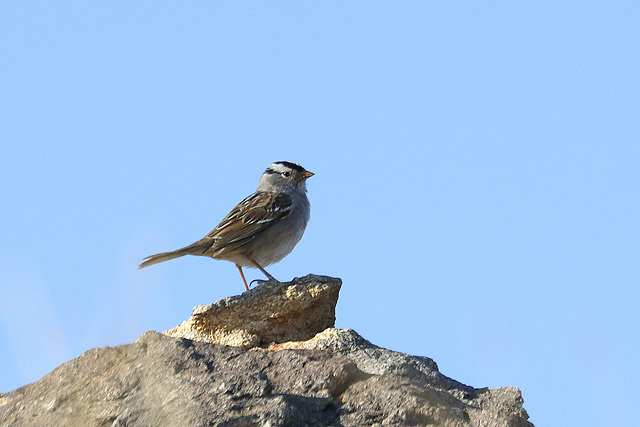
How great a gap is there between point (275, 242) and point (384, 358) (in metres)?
5.03

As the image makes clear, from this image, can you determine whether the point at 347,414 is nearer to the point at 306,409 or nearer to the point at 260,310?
the point at 306,409

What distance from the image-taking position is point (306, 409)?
332 cm

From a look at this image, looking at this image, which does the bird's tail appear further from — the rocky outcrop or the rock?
the rocky outcrop

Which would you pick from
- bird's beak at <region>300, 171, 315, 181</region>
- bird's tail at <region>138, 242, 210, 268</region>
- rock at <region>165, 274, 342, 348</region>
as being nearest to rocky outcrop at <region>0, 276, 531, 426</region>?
rock at <region>165, 274, 342, 348</region>

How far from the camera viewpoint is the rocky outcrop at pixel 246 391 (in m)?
3.26

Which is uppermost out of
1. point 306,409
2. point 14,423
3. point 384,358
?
point 384,358

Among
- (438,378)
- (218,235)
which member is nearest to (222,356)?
(438,378)

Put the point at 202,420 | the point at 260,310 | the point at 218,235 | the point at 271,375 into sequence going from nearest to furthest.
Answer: the point at 202,420 → the point at 271,375 → the point at 260,310 → the point at 218,235

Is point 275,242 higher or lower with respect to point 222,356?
higher

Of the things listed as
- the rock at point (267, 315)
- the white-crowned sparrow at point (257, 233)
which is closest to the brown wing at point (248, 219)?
the white-crowned sparrow at point (257, 233)

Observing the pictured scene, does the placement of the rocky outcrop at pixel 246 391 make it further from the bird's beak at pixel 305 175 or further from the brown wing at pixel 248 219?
the bird's beak at pixel 305 175

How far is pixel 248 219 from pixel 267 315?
4424mm

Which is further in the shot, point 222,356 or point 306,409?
point 222,356

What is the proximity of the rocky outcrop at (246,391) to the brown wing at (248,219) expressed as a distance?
4783 mm
